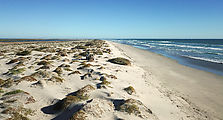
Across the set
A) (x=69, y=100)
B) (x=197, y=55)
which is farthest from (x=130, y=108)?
(x=197, y=55)

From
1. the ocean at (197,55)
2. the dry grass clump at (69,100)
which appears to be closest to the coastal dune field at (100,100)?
the dry grass clump at (69,100)

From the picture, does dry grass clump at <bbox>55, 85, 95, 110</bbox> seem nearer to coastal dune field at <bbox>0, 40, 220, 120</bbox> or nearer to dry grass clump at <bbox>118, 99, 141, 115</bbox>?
coastal dune field at <bbox>0, 40, 220, 120</bbox>

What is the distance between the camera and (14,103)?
509 centimetres

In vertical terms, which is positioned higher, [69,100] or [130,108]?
[69,100]

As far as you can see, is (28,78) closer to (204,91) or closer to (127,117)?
(127,117)

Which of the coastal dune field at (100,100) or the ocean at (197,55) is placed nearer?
the coastal dune field at (100,100)

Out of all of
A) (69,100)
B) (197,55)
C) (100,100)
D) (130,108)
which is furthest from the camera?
(197,55)

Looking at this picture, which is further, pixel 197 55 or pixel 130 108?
pixel 197 55

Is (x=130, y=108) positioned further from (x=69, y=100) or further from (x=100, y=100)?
(x=69, y=100)

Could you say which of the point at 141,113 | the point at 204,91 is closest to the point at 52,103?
the point at 141,113

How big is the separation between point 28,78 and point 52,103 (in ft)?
12.3

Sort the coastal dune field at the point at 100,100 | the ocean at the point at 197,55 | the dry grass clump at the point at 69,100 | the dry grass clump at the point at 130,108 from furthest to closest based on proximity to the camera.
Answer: the ocean at the point at 197,55, the dry grass clump at the point at 69,100, the dry grass clump at the point at 130,108, the coastal dune field at the point at 100,100

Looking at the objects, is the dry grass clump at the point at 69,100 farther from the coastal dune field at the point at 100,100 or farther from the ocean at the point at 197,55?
the ocean at the point at 197,55

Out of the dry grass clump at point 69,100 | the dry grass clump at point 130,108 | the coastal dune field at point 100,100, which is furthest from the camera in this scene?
the dry grass clump at point 69,100
